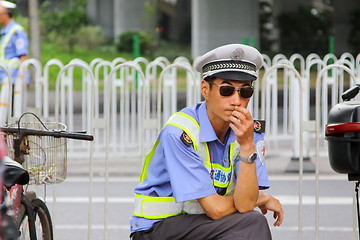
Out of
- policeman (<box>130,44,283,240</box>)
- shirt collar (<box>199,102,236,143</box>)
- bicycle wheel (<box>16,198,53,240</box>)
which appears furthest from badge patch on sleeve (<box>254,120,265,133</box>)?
bicycle wheel (<box>16,198,53,240</box>)

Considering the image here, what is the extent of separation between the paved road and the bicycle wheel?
5.66 feet

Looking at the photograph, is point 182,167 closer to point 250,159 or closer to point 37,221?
point 250,159

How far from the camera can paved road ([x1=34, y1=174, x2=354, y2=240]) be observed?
247 inches

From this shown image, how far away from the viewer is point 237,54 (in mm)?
3510

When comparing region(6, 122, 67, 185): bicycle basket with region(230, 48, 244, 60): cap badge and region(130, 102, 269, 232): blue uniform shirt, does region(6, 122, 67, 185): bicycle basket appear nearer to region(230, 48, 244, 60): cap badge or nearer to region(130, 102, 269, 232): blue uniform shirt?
region(130, 102, 269, 232): blue uniform shirt

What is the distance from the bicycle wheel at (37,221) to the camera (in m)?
3.98

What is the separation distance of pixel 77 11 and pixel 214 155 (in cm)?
2782

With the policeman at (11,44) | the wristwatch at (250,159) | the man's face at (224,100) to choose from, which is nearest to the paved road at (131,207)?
the policeman at (11,44)

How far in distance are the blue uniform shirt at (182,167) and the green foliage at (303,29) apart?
27098mm

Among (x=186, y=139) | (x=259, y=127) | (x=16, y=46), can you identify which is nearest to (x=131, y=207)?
(x=16, y=46)

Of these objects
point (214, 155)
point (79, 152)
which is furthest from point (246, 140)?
point (79, 152)

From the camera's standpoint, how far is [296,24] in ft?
102

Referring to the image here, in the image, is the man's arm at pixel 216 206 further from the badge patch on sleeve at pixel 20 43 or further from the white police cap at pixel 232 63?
the badge patch on sleeve at pixel 20 43

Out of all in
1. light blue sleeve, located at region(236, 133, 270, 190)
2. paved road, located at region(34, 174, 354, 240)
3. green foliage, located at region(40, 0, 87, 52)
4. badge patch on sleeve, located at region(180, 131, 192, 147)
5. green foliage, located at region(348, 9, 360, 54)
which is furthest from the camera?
green foliage, located at region(40, 0, 87, 52)
